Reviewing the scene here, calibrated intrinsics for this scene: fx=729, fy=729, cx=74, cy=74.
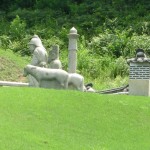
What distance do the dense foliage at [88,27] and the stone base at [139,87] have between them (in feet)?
29.9

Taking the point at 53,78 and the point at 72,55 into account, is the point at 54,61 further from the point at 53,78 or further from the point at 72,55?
the point at 72,55

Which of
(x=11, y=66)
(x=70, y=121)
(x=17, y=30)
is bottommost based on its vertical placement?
(x=70, y=121)

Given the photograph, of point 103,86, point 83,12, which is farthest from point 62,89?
point 83,12

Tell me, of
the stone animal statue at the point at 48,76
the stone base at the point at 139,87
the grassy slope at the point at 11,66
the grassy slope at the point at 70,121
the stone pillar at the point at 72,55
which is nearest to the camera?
the grassy slope at the point at 70,121

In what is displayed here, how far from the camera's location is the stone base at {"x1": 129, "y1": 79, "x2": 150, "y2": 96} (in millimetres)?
19703

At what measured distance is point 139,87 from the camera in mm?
19906

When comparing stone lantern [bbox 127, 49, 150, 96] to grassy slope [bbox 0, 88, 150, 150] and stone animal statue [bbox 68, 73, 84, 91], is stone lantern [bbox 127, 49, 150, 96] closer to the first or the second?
stone animal statue [bbox 68, 73, 84, 91]

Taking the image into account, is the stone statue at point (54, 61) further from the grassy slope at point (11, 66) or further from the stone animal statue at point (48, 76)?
the grassy slope at point (11, 66)

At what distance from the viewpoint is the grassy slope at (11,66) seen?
28.2 m

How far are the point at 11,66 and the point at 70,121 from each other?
1490 centimetres

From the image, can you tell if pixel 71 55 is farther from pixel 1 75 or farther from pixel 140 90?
pixel 1 75

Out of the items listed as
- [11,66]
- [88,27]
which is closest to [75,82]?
[11,66]

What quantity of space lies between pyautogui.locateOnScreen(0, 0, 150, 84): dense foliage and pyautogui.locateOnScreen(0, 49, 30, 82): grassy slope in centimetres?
177

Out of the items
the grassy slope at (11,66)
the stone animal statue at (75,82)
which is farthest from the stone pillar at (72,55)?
the grassy slope at (11,66)
